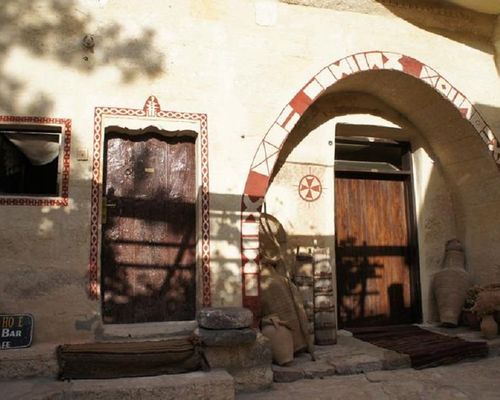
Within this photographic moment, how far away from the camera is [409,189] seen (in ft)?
21.5

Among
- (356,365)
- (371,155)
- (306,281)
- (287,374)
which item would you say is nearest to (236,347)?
(287,374)

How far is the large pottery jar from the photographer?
234 inches

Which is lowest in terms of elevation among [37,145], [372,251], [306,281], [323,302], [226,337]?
[226,337]

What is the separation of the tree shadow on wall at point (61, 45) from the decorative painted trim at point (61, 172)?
0.24 ft

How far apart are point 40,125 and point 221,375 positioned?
271 centimetres

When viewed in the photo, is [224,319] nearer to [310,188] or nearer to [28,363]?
[28,363]

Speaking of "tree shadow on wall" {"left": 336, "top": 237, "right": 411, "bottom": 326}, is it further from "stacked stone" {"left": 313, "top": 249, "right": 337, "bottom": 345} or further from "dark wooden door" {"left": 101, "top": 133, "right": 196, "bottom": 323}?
"dark wooden door" {"left": 101, "top": 133, "right": 196, "bottom": 323}

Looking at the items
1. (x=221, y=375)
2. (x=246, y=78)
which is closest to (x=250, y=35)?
(x=246, y=78)

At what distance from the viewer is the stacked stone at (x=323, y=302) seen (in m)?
5.28

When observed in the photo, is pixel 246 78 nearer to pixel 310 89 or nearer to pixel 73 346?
pixel 310 89

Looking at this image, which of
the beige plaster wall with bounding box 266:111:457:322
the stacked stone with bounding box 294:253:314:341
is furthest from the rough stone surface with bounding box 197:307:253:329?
the beige plaster wall with bounding box 266:111:457:322

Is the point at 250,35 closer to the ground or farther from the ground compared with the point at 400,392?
farther from the ground

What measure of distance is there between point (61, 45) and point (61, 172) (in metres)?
1.20

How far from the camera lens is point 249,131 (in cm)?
499
